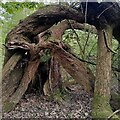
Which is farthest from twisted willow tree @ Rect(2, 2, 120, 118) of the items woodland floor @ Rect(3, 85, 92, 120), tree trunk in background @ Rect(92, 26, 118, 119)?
woodland floor @ Rect(3, 85, 92, 120)

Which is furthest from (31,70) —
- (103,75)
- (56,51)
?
(103,75)

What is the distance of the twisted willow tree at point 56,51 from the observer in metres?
2.56

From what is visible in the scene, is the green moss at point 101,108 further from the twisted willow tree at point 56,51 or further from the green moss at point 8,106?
the green moss at point 8,106

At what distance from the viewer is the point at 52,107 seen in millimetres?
2967

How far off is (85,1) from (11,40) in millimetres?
968

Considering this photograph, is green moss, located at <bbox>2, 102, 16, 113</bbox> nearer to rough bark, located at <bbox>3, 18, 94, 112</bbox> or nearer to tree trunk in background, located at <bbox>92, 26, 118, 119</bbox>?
rough bark, located at <bbox>3, 18, 94, 112</bbox>

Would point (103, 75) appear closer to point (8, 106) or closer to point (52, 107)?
point (52, 107)

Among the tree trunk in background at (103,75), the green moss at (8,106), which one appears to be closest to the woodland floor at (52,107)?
the green moss at (8,106)

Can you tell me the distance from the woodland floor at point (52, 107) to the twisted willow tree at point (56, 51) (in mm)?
139

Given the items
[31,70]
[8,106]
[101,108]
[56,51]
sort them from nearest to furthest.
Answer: [101,108] → [8,106] → [56,51] → [31,70]

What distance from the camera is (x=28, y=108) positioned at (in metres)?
2.93

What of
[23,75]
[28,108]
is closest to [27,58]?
[23,75]

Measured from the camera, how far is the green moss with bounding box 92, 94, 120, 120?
7.92ft

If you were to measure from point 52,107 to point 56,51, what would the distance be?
24.4 inches
